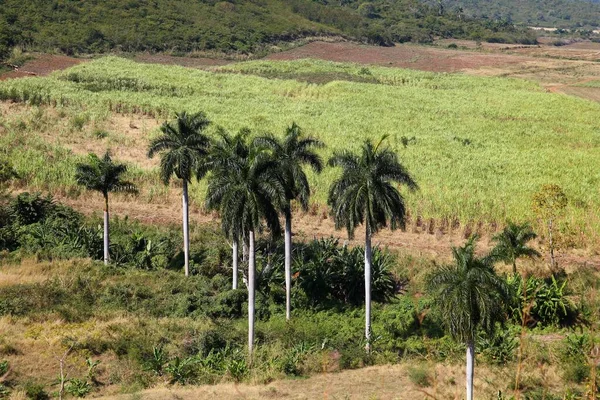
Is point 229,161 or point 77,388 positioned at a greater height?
point 229,161

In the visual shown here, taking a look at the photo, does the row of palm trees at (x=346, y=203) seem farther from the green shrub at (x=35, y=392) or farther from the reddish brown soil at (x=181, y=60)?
the reddish brown soil at (x=181, y=60)

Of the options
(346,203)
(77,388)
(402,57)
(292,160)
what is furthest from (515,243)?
(402,57)

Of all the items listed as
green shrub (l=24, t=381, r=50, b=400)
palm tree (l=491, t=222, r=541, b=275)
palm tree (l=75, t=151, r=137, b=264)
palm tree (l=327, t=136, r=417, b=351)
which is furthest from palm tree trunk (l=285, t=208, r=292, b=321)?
green shrub (l=24, t=381, r=50, b=400)

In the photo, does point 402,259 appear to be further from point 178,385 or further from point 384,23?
point 384,23

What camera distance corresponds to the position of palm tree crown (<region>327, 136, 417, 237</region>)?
68.8 feet

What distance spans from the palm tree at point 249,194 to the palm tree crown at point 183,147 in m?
4.43

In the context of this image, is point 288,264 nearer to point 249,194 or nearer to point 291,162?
point 291,162

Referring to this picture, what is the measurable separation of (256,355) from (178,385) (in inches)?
120

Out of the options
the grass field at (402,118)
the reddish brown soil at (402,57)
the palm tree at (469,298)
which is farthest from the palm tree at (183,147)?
the reddish brown soil at (402,57)

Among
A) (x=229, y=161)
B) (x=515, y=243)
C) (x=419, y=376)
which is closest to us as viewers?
(x=419, y=376)

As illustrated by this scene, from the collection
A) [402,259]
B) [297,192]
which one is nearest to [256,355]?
[297,192]

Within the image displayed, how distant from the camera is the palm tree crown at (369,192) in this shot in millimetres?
20969

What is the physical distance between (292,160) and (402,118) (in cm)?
4188

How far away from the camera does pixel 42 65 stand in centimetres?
8750
